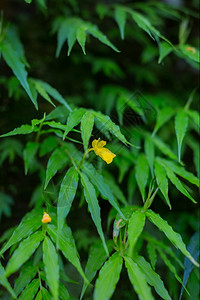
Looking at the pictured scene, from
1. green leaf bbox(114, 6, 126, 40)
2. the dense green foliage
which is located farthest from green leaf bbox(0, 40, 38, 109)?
green leaf bbox(114, 6, 126, 40)

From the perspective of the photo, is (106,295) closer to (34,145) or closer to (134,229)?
(134,229)

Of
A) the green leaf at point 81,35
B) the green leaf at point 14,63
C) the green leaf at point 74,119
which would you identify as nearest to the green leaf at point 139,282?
the green leaf at point 74,119

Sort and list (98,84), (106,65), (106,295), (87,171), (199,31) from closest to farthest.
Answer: (106,295), (87,171), (106,65), (98,84), (199,31)

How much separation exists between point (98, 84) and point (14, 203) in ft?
2.82

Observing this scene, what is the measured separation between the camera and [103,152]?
0.77 metres

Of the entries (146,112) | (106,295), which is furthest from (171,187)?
(106,295)

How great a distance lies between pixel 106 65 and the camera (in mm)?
1613

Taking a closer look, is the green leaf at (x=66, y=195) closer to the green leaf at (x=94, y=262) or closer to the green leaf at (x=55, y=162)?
the green leaf at (x=55, y=162)

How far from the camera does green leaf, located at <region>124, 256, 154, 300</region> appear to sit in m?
0.61

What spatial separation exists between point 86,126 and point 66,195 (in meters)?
0.17

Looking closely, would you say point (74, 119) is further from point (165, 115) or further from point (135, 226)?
point (165, 115)

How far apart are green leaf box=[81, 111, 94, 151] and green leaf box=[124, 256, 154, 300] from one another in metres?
0.28

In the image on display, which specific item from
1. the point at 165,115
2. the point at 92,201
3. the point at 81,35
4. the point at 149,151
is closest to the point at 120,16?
the point at 81,35

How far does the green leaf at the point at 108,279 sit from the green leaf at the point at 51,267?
8cm
